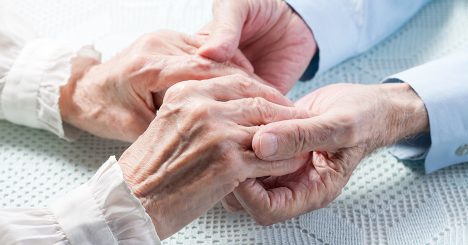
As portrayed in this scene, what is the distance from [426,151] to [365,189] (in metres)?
0.11

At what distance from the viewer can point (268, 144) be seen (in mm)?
825

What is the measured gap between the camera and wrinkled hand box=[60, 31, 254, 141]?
1.00 metres

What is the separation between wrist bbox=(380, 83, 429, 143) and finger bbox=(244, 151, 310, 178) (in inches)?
6.0

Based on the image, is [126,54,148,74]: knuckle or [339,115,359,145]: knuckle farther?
[126,54,148,74]: knuckle

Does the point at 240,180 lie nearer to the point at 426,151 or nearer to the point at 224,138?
the point at 224,138

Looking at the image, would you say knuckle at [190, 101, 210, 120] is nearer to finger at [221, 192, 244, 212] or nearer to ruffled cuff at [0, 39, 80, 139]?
finger at [221, 192, 244, 212]

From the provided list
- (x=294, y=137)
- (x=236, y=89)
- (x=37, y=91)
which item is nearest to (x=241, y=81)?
(x=236, y=89)

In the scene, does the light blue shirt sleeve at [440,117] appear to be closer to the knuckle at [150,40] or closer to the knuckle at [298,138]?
the knuckle at [298,138]

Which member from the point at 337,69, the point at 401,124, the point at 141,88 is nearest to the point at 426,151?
the point at 401,124

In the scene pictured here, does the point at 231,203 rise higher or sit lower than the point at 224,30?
lower

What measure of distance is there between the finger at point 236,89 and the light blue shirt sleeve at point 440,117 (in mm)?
218

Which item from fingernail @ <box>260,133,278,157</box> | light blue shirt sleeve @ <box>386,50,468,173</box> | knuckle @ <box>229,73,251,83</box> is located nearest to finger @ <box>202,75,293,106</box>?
knuckle @ <box>229,73,251,83</box>

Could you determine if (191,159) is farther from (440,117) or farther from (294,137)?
(440,117)

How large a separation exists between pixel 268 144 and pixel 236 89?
0.39 feet
